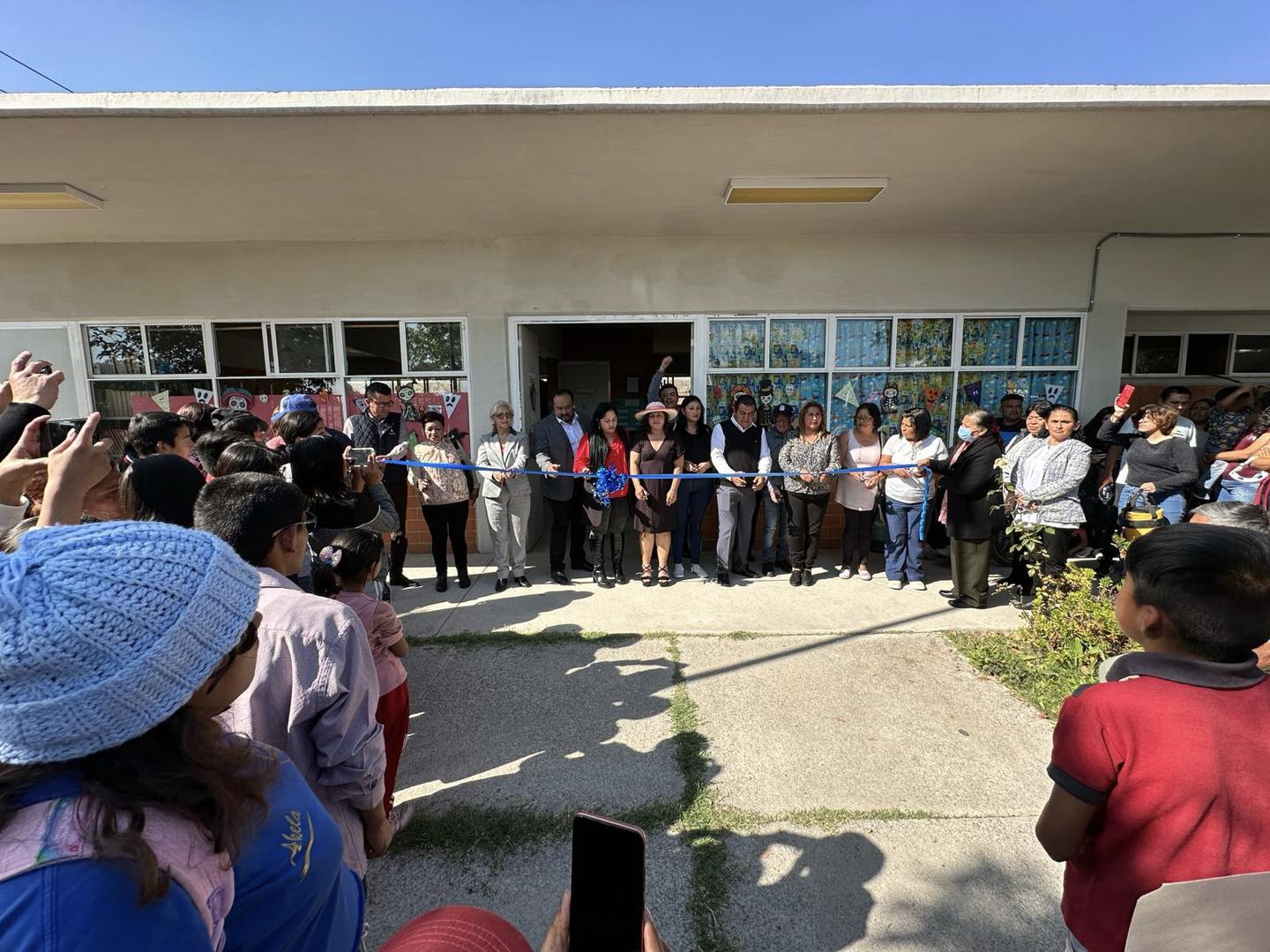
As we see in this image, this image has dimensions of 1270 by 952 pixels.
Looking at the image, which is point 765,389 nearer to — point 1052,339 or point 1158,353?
point 1052,339

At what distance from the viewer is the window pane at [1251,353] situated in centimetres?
759

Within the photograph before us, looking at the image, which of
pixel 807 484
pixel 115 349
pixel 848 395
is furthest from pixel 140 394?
A: pixel 848 395

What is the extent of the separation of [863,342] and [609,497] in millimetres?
3493

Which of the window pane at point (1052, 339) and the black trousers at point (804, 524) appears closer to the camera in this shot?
the black trousers at point (804, 524)

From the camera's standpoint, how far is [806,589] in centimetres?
552

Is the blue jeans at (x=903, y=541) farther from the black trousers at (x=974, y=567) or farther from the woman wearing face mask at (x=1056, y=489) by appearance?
the woman wearing face mask at (x=1056, y=489)

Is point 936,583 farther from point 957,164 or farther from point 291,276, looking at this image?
point 291,276

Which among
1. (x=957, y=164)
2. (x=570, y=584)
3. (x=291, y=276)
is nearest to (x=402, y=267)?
(x=291, y=276)

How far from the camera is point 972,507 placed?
4906mm

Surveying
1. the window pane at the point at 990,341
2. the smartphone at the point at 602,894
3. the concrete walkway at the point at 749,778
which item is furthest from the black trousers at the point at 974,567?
the smartphone at the point at 602,894

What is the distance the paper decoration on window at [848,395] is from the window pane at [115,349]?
7942 mm

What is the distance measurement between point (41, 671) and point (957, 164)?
5744 mm

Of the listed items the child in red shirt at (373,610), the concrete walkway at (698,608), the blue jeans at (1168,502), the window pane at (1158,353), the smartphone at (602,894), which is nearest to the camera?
the smartphone at (602,894)

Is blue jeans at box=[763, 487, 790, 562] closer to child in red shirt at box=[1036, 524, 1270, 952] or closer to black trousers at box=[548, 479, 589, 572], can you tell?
black trousers at box=[548, 479, 589, 572]
